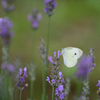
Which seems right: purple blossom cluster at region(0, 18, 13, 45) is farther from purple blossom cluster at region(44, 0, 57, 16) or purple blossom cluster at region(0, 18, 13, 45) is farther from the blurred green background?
the blurred green background

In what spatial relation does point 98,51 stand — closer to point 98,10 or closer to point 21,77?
point 98,10

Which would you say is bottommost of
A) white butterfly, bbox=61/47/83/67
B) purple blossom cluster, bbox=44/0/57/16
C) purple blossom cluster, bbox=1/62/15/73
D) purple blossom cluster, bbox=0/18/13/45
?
purple blossom cluster, bbox=1/62/15/73

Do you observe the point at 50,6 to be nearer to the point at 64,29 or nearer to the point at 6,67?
the point at 6,67

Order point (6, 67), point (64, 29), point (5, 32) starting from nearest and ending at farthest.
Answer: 1. point (5, 32)
2. point (6, 67)
3. point (64, 29)

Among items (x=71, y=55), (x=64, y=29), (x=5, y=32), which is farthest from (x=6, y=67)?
(x=64, y=29)

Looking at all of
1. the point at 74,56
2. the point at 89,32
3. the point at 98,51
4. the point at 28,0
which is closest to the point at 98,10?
the point at 89,32

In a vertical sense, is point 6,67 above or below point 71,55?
below

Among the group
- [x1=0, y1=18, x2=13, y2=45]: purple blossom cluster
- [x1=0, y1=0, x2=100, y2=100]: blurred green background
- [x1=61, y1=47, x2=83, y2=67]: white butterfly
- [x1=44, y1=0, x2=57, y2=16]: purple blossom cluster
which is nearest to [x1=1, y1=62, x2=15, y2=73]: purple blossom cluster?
[x1=0, y1=18, x2=13, y2=45]: purple blossom cluster

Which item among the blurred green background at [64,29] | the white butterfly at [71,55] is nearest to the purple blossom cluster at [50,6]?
the white butterfly at [71,55]
